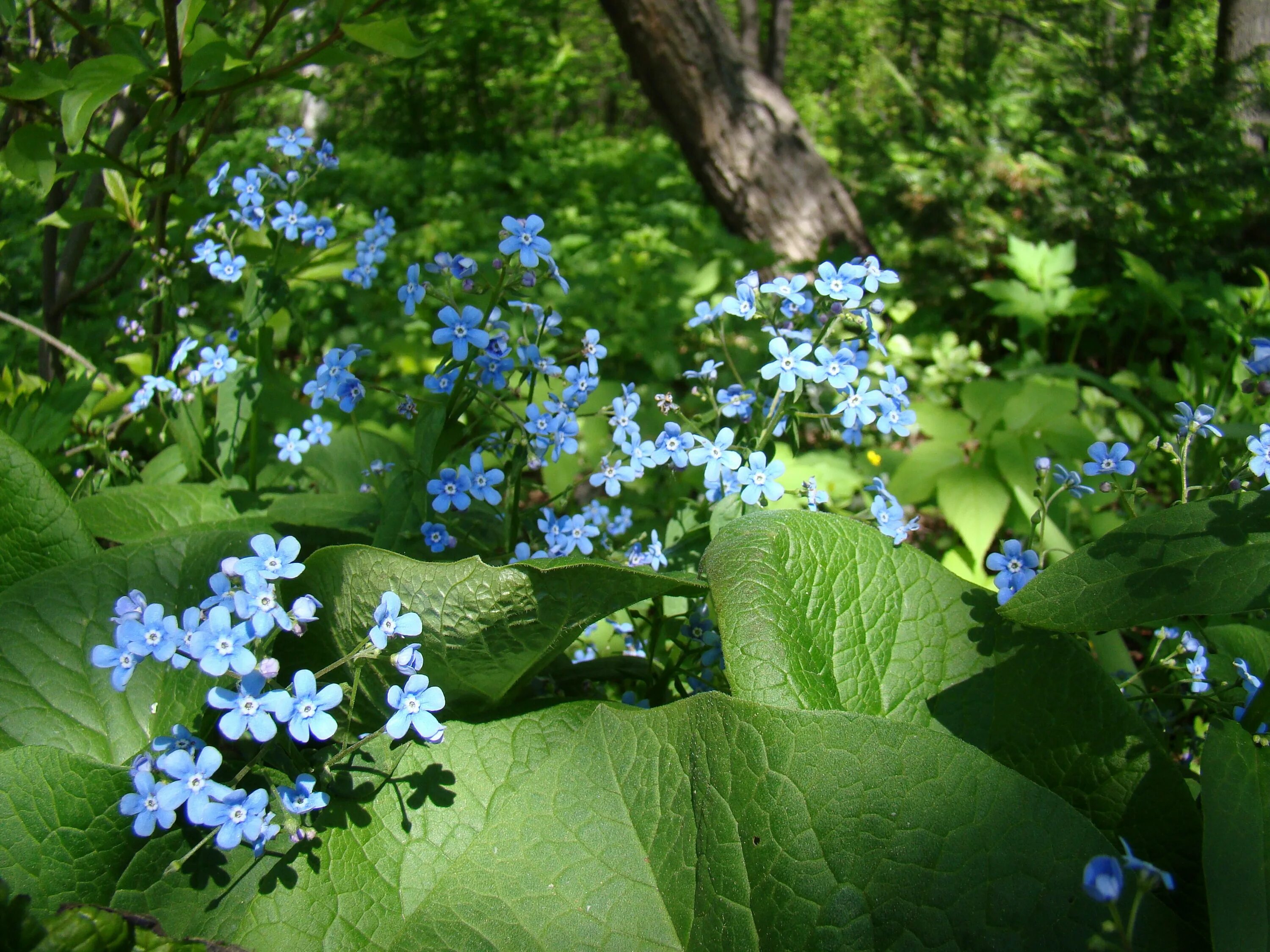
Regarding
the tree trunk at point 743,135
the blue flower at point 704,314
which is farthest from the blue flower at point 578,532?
the tree trunk at point 743,135

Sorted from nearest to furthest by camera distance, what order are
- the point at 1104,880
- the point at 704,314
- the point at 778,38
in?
1. the point at 1104,880
2. the point at 704,314
3. the point at 778,38

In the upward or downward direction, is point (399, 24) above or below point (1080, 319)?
above

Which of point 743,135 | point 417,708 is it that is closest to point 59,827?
point 417,708

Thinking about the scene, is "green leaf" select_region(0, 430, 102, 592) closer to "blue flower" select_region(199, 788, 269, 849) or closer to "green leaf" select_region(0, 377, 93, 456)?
"green leaf" select_region(0, 377, 93, 456)

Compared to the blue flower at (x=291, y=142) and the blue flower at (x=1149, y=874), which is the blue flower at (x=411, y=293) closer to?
the blue flower at (x=291, y=142)

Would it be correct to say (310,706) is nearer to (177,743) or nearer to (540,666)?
(177,743)

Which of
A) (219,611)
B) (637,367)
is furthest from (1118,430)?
(219,611)

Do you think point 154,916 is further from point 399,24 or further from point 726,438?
point 399,24

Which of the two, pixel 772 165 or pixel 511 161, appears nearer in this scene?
pixel 772 165
